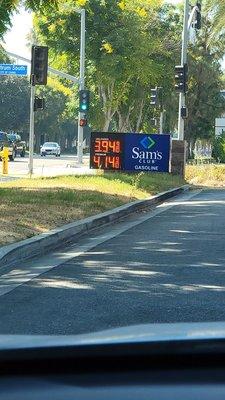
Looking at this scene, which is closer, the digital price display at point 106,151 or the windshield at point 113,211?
the windshield at point 113,211

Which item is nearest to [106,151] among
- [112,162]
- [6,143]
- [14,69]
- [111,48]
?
[112,162]

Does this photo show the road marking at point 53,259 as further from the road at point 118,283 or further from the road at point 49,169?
the road at point 49,169

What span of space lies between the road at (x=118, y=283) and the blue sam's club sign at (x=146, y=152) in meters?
12.0

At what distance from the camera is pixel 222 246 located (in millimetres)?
10734

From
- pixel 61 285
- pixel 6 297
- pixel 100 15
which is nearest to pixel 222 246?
pixel 61 285

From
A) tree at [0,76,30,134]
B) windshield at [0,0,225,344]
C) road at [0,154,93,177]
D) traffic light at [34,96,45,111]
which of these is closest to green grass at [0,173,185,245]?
windshield at [0,0,225,344]

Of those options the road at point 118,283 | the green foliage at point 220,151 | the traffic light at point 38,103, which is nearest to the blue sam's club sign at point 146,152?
the traffic light at point 38,103

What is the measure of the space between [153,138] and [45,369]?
A: 23189 millimetres

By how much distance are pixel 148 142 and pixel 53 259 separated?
50.7 feet

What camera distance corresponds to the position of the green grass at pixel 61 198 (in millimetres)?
11891

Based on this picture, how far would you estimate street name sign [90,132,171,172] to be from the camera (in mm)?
24719

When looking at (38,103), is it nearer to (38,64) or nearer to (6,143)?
(38,64)

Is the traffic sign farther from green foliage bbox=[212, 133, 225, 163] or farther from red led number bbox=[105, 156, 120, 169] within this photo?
green foliage bbox=[212, 133, 225, 163]

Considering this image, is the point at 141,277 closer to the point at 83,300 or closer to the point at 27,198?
the point at 83,300
